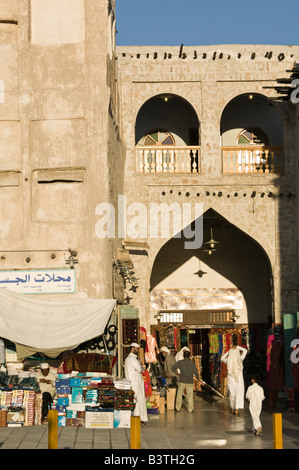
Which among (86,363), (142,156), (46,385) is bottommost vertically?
(46,385)

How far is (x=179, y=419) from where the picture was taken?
58.9 ft

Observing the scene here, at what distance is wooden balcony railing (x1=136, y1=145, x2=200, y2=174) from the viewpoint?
2402 cm

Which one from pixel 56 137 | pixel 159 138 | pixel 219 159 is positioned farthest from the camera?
pixel 159 138

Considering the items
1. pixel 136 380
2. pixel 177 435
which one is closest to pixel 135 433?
pixel 177 435

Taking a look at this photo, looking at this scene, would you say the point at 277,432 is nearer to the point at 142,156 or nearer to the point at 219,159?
the point at 219,159

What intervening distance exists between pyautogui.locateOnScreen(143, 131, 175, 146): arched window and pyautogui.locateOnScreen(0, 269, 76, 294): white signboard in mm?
7877

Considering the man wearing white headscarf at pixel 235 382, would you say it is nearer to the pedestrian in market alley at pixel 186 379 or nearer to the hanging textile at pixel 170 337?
the pedestrian in market alley at pixel 186 379

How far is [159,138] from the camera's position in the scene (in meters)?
26.3

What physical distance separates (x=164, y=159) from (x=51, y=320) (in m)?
7.49

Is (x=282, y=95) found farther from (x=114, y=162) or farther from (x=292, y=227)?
(x=114, y=162)

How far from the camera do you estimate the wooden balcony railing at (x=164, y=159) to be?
24016 millimetres

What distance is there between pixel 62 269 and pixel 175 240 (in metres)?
7.35

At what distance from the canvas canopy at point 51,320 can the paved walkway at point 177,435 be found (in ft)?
7.09
